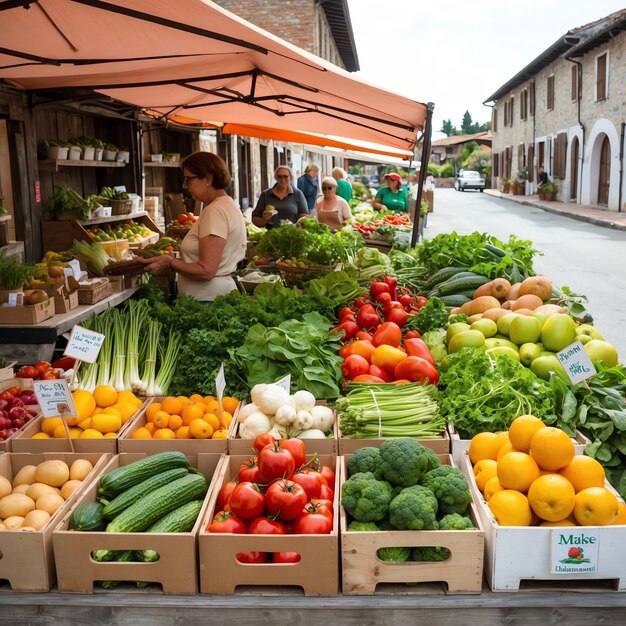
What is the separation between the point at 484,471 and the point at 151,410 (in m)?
1.65

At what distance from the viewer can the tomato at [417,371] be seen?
3740 millimetres

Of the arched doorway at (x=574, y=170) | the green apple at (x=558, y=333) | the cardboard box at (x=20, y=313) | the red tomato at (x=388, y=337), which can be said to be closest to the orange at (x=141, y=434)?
the red tomato at (x=388, y=337)

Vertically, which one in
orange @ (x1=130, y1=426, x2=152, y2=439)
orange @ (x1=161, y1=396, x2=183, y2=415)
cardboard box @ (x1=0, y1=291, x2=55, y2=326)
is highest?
cardboard box @ (x1=0, y1=291, x2=55, y2=326)

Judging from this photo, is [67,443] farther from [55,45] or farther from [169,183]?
[169,183]

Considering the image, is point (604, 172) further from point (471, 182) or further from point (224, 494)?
point (224, 494)

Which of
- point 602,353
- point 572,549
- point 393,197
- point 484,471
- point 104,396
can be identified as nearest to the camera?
point 572,549

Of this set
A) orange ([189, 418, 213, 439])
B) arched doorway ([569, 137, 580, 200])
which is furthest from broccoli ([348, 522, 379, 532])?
arched doorway ([569, 137, 580, 200])

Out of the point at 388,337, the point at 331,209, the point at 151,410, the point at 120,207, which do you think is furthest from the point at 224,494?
the point at 331,209

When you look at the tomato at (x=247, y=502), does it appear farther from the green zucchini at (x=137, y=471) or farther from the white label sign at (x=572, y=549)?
the white label sign at (x=572, y=549)

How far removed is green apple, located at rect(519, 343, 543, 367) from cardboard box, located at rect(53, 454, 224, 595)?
2.27m

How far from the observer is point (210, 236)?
16.6 ft

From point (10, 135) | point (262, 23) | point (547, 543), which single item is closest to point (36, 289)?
point (10, 135)

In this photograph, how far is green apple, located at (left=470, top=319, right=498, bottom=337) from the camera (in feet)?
14.2

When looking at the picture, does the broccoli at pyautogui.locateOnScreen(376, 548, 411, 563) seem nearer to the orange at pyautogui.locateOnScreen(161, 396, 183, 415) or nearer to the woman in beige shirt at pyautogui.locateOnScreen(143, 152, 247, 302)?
the orange at pyautogui.locateOnScreen(161, 396, 183, 415)
